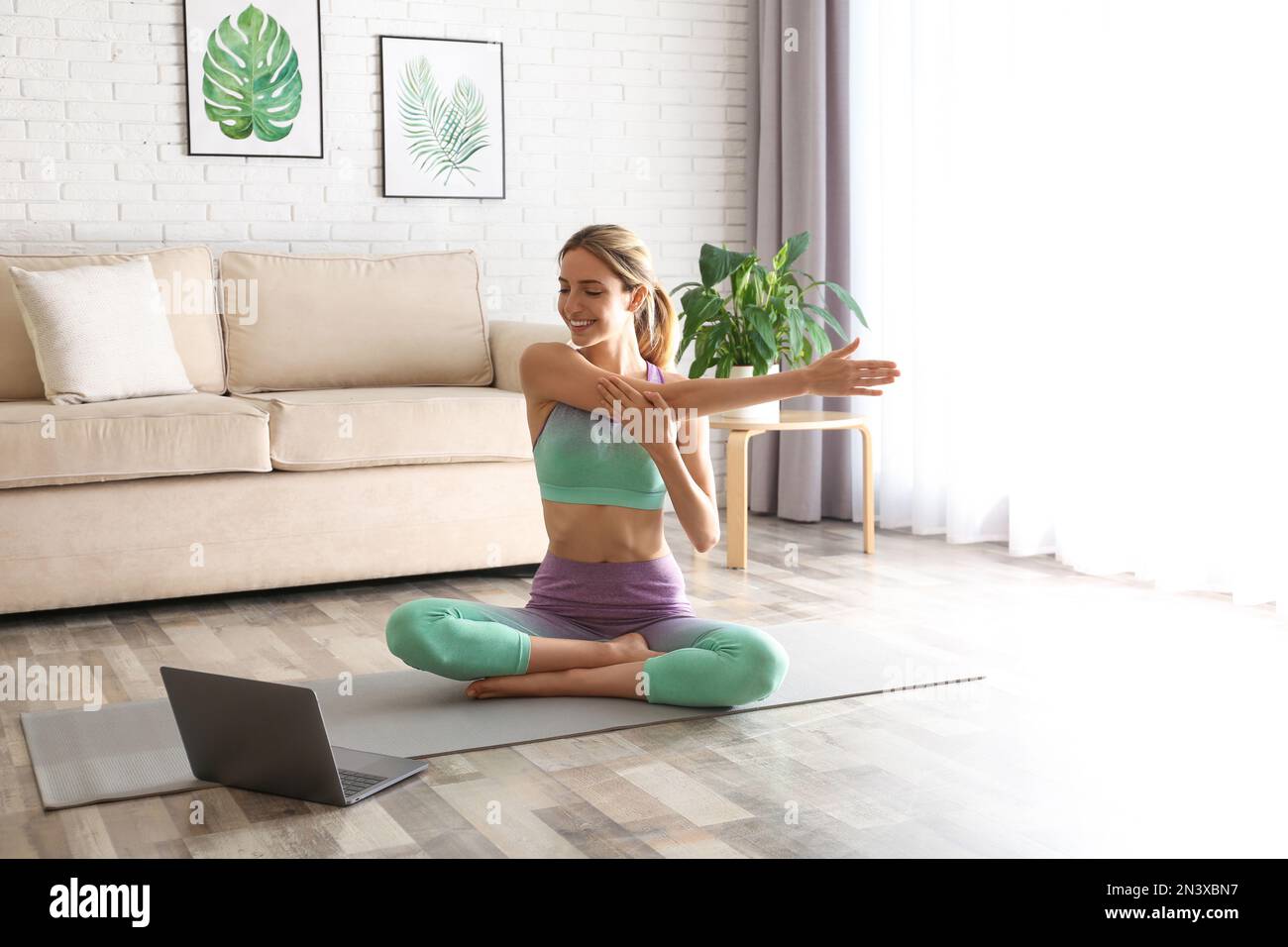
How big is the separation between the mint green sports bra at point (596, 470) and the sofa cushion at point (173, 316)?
1811mm

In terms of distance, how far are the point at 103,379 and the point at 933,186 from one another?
256 centimetres

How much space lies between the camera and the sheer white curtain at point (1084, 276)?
3.36 metres

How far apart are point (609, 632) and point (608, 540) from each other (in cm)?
17

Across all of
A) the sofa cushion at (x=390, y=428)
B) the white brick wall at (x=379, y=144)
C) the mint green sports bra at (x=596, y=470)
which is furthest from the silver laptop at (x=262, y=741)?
the white brick wall at (x=379, y=144)

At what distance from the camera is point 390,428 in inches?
139

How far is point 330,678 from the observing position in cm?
268

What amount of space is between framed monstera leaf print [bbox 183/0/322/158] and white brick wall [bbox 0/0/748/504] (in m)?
0.04

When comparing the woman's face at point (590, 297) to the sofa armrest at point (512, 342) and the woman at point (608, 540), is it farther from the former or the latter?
the sofa armrest at point (512, 342)

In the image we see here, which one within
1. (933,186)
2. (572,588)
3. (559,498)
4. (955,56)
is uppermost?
(955,56)

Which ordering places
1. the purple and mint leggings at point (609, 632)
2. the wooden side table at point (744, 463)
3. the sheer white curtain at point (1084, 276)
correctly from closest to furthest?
the purple and mint leggings at point (609, 632) < the sheer white curtain at point (1084, 276) < the wooden side table at point (744, 463)

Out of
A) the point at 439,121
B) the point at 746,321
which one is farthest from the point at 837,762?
the point at 439,121

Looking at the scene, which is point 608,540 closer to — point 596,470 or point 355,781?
point 596,470

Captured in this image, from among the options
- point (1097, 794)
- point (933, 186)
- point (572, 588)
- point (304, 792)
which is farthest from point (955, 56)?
point (304, 792)
